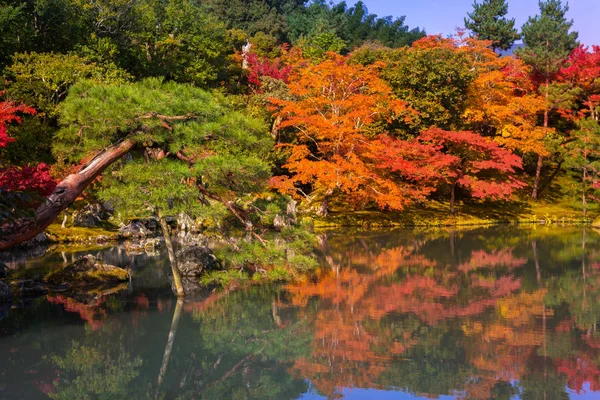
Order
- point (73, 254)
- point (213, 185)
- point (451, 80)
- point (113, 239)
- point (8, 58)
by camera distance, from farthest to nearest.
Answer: point (451, 80)
point (8, 58)
point (113, 239)
point (73, 254)
point (213, 185)

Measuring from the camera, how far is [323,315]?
928 centimetres

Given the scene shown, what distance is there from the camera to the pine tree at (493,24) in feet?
124

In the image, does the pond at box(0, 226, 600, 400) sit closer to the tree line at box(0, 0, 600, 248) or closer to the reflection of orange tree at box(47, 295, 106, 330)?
the reflection of orange tree at box(47, 295, 106, 330)

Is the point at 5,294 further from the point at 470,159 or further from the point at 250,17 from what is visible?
the point at 250,17

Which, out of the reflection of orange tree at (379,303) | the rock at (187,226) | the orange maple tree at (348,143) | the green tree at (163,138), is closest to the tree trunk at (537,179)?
the orange maple tree at (348,143)

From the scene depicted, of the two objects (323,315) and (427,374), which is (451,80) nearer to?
(323,315)

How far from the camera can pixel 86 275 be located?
11945mm

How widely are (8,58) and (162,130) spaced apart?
1574cm

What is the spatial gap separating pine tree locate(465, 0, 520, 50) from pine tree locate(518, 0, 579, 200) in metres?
7.46

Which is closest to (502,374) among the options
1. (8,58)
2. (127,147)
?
(127,147)

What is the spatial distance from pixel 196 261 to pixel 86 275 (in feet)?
7.46

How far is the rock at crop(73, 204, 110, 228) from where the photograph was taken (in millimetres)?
20203

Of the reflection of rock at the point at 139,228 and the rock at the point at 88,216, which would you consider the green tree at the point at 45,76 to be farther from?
the reflection of rock at the point at 139,228

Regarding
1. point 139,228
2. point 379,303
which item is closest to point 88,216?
point 139,228
